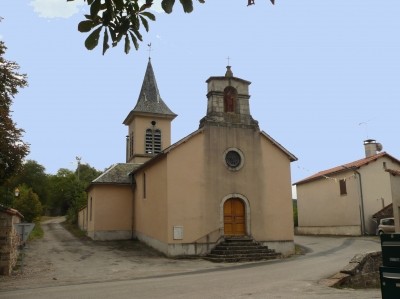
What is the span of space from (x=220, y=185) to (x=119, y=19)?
17.5m

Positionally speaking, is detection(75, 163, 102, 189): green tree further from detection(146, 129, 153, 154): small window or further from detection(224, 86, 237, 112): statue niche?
detection(224, 86, 237, 112): statue niche

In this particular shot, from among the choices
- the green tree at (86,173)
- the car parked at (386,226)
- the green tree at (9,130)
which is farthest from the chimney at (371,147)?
the green tree at (86,173)

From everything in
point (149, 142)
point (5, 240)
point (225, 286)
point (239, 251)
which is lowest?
point (225, 286)

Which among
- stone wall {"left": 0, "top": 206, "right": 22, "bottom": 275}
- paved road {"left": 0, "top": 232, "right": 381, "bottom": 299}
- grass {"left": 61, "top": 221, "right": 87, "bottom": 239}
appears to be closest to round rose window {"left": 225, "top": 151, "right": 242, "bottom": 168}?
paved road {"left": 0, "top": 232, "right": 381, "bottom": 299}

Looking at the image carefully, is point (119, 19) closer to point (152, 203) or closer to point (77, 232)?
point (152, 203)

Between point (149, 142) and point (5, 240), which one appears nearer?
point (5, 240)

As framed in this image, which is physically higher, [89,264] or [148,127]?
[148,127]

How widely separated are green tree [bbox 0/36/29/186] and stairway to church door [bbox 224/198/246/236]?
33.1 ft

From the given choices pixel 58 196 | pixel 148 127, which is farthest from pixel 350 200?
pixel 58 196

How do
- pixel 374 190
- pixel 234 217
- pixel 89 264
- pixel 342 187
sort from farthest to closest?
pixel 342 187, pixel 374 190, pixel 234 217, pixel 89 264

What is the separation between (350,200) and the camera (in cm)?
3100

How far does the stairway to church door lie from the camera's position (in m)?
21.0

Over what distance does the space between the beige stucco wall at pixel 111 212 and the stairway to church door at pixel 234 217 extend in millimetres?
8860

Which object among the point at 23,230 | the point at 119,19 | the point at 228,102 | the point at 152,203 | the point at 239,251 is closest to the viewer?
the point at 119,19
